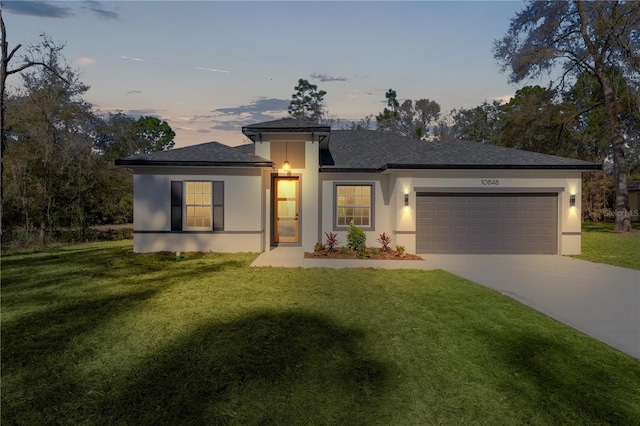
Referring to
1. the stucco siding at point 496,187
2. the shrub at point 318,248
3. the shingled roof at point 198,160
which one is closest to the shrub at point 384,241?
the stucco siding at point 496,187

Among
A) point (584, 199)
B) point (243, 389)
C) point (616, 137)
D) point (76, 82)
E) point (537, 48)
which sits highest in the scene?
point (537, 48)

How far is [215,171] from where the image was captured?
41.5 feet

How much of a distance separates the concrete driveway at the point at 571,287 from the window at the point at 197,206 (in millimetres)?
7620

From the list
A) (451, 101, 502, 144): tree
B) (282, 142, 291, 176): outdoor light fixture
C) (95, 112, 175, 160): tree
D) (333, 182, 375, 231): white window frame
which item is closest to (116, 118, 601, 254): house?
(282, 142, 291, 176): outdoor light fixture

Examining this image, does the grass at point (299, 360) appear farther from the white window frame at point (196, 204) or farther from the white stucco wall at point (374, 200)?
the white stucco wall at point (374, 200)

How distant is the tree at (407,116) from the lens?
47.6 metres

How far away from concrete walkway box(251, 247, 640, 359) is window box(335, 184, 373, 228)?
7.29 feet

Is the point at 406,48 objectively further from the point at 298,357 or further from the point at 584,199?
the point at 584,199

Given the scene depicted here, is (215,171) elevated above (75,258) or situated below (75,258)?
above

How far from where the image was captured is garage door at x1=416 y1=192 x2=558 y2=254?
12.9 metres

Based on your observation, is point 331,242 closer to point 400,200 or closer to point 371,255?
point 371,255

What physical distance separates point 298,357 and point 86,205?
857 inches

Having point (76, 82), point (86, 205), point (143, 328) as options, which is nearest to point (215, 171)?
point (143, 328)

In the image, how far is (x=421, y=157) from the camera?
13.2 metres
